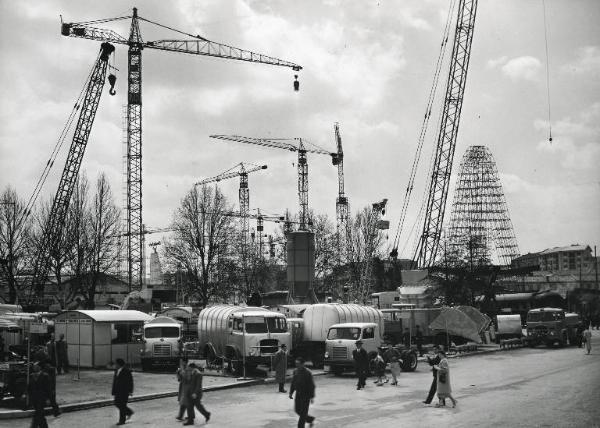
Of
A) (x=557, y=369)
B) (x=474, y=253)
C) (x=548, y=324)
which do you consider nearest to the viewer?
(x=557, y=369)

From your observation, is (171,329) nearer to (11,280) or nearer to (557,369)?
(557,369)

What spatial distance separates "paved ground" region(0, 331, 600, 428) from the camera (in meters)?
17.5

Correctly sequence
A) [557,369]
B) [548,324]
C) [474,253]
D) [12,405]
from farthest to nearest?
[474,253] < [548,324] < [557,369] < [12,405]

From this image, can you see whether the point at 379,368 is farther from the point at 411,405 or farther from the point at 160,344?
the point at 160,344

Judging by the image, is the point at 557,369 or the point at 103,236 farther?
the point at 103,236

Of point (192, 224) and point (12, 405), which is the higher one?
point (192, 224)

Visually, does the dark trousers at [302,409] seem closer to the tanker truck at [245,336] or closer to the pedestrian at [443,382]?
the pedestrian at [443,382]

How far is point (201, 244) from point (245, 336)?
1331 inches

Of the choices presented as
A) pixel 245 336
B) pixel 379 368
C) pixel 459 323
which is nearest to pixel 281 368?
pixel 379 368

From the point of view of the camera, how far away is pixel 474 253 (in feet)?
232

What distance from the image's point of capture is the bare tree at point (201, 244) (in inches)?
2485

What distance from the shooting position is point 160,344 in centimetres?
3180

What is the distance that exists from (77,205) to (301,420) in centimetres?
4324

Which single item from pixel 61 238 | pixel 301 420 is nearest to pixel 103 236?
pixel 61 238
